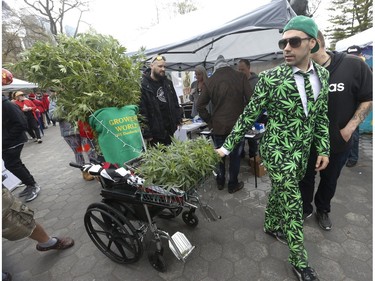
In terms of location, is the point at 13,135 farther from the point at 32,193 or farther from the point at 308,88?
the point at 308,88

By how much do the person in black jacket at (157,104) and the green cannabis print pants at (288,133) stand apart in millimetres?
1715

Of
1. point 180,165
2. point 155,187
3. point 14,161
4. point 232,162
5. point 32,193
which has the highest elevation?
point 180,165

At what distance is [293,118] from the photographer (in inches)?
68.1

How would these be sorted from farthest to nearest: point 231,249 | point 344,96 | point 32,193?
point 32,193 → point 231,249 → point 344,96

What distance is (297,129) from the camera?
1739 mm

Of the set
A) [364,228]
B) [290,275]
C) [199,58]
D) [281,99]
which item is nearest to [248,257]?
[290,275]

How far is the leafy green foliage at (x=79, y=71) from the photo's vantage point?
1921 mm

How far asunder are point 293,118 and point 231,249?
157cm

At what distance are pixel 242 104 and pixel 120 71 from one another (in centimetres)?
183

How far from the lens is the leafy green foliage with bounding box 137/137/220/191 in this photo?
165 cm

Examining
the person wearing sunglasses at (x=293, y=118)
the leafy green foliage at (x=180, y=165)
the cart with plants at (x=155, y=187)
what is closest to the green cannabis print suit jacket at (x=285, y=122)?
the person wearing sunglasses at (x=293, y=118)

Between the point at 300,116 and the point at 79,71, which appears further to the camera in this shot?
the point at 79,71

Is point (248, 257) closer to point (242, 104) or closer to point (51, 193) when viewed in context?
point (242, 104)

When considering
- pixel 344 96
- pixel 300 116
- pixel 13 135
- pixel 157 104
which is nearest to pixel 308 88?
pixel 300 116
